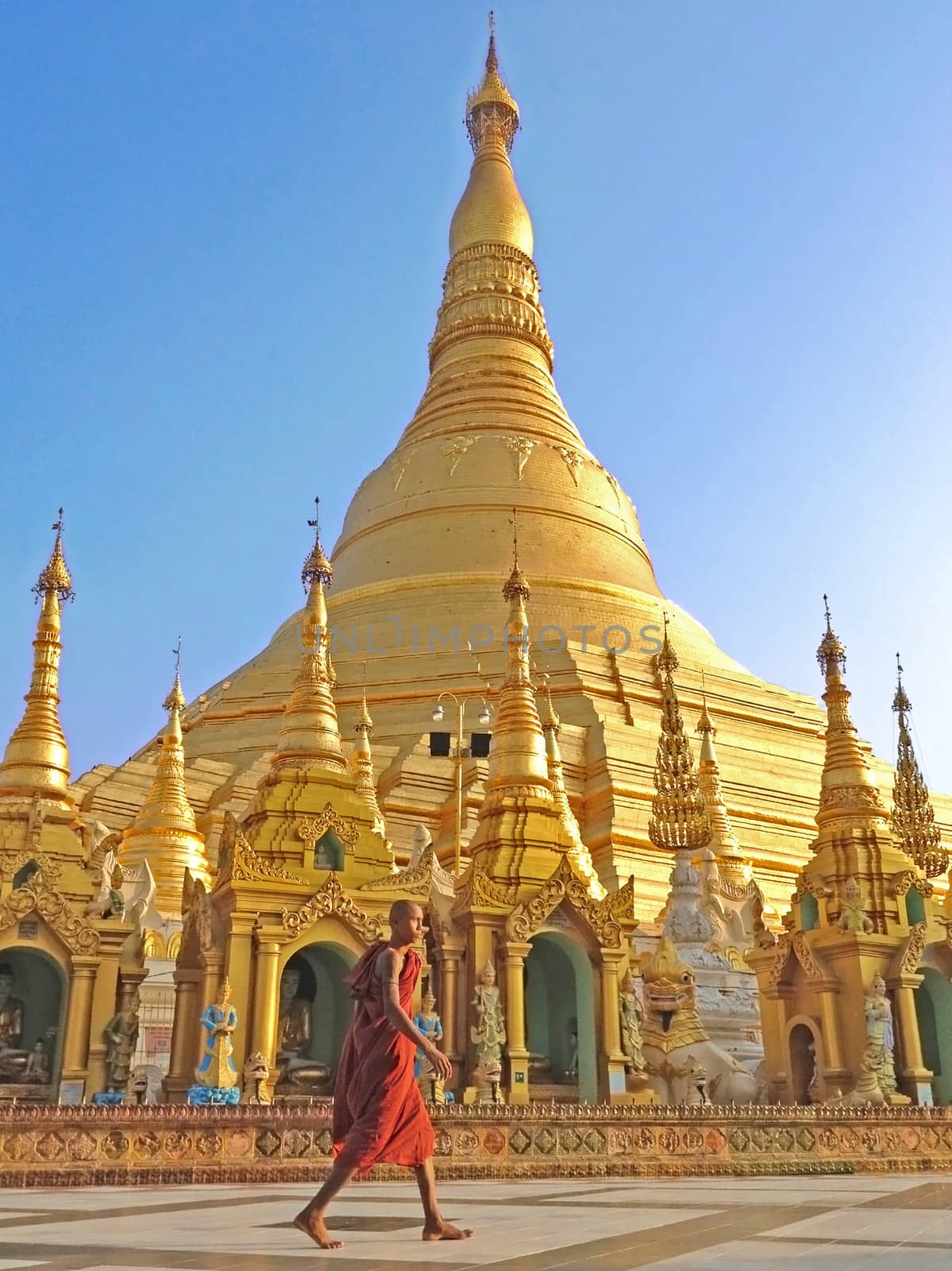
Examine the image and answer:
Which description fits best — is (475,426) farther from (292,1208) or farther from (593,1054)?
(292,1208)

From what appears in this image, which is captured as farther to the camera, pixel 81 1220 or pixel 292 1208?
pixel 292 1208

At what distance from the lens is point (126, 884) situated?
22.9m

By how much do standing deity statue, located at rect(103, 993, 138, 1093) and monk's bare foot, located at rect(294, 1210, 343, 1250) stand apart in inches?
435

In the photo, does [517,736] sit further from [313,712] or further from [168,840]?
[168,840]

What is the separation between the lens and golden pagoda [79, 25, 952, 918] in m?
30.6

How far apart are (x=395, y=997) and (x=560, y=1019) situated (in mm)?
11910

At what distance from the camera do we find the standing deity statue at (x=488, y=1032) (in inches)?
571

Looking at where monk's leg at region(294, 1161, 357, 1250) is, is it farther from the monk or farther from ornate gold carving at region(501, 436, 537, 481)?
ornate gold carving at region(501, 436, 537, 481)

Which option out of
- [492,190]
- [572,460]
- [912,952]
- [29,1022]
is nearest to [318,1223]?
[29,1022]

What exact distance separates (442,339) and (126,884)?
29562mm

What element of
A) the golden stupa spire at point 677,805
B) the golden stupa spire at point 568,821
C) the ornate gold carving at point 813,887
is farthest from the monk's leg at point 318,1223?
the golden stupa spire at point 677,805

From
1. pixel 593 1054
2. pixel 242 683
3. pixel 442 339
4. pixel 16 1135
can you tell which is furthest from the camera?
pixel 442 339

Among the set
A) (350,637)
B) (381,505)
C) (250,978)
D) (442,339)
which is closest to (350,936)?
(250,978)

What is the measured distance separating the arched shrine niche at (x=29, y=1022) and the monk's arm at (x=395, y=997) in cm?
1095
